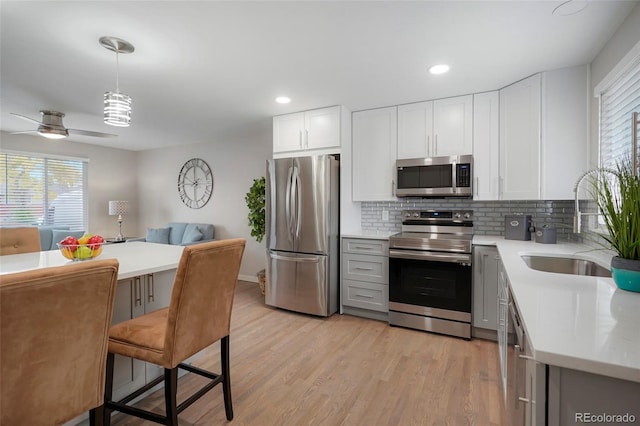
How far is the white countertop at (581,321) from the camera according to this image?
2.34 feet

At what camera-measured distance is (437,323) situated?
297cm

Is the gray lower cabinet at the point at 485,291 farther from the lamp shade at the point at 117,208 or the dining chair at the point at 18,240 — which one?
the lamp shade at the point at 117,208


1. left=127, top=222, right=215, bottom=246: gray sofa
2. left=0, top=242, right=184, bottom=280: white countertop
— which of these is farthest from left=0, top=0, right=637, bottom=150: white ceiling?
left=127, top=222, right=215, bottom=246: gray sofa

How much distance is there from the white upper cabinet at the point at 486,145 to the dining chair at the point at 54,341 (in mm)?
3122

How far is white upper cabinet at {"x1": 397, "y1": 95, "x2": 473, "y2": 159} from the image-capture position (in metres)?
3.14

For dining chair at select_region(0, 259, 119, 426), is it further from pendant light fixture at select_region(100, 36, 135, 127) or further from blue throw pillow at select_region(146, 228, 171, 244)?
blue throw pillow at select_region(146, 228, 171, 244)

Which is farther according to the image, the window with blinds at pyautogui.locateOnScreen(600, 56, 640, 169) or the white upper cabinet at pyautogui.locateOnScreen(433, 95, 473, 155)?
the white upper cabinet at pyautogui.locateOnScreen(433, 95, 473, 155)

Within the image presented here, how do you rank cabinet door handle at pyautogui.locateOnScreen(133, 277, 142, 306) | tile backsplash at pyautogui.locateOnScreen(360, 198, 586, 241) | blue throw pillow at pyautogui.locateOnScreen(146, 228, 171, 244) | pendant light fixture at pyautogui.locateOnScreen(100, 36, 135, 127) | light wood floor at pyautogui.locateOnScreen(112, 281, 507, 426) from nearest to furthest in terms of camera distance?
1. light wood floor at pyautogui.locateOnScreen(112, 281, 507, 426)
2. cabinet door handle at pyautogui.locateOnScreen(133, 277, 142, 306)
3. pendant light fixture at pyautogui.locateOnScreen(100, 36, 135, 127)
4. tile backsplash at pyautogui.locateOnScreen(360, 198, 586, 241)
5. blue throw pillow at pyautogui.locateOnScreen(146, 228, 171, 244)

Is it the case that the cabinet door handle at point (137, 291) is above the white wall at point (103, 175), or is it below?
below

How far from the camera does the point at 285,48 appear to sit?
2.23 m

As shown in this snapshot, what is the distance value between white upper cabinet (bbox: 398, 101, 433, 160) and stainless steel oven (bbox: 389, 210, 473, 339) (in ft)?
2.76

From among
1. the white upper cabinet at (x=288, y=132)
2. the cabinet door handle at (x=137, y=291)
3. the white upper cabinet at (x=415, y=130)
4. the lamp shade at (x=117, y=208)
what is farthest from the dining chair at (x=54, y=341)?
the lamp shade at (x=117, y=208)

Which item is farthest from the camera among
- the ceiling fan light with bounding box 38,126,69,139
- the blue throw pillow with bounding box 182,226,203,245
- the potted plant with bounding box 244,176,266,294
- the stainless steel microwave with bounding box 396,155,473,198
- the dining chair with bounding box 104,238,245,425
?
the blue throw pillow with bounding box 182,226,203,245

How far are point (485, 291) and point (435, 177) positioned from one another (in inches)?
47.1
